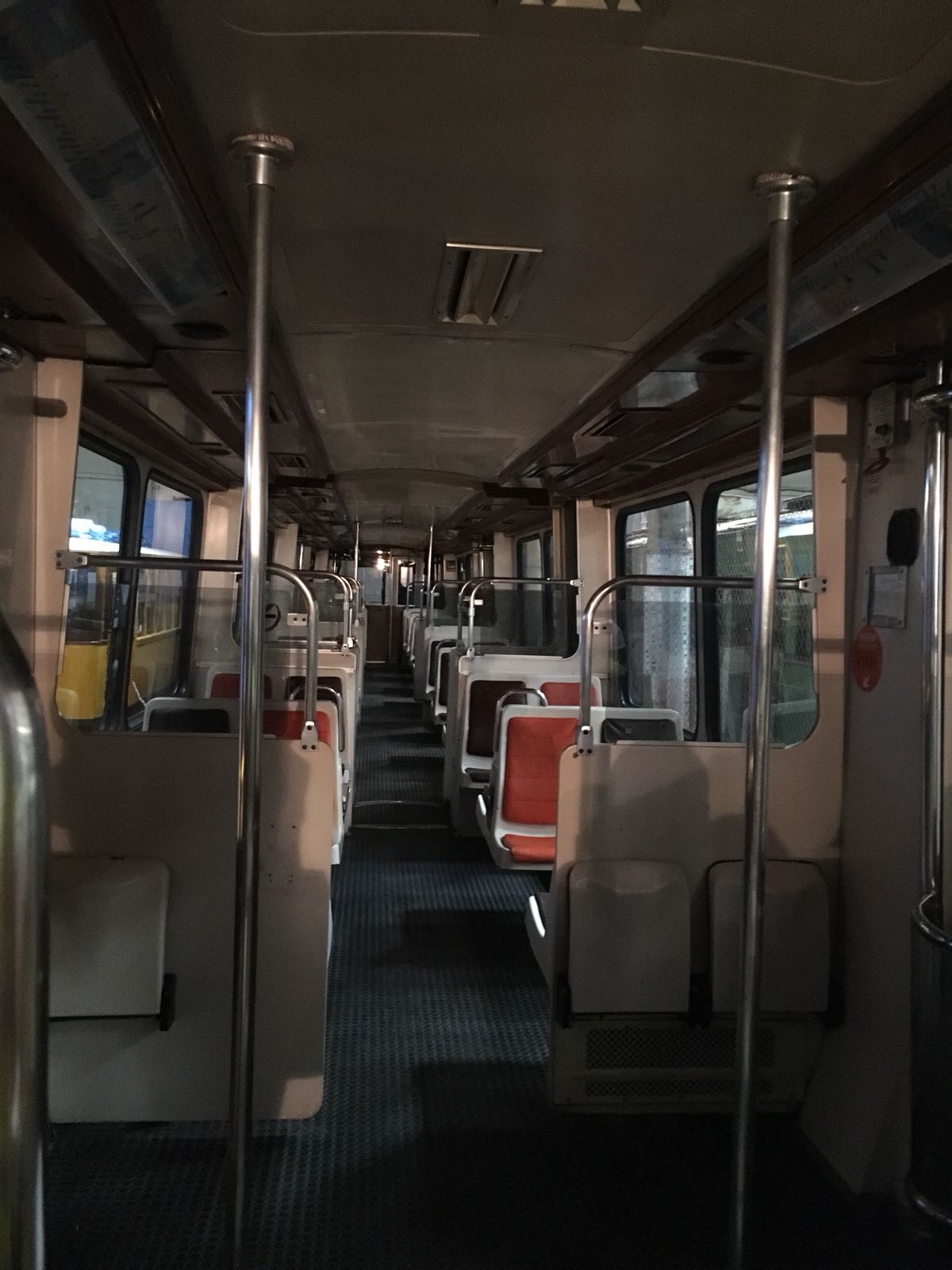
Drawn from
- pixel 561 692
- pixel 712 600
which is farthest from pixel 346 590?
pixel 712 600

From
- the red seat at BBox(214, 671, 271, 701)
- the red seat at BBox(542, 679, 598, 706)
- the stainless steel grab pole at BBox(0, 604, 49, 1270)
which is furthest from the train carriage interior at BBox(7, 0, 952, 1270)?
the red seat at BBox(542, 679, 598, 706)

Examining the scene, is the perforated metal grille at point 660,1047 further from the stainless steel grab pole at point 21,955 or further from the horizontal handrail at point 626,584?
the stainless steel grab pole at point 21,955

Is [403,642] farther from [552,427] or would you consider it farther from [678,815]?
[678,815]

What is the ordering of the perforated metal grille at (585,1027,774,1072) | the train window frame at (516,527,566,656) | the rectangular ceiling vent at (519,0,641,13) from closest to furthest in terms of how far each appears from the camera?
the rectangular ceiling vent at (519,0,641,13)
the perforated metal grille at (585,1027,774,1072)
the train window frame at (516,527,566,656)

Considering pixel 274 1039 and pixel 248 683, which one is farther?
pixel 274 1039

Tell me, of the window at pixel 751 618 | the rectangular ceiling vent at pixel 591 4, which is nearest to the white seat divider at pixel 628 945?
the window at pixel 751 618

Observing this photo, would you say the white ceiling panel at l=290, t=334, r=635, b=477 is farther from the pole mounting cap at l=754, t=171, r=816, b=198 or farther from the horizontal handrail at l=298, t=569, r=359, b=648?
the pole mounting cap at l=754, t=171, r=816, b=198

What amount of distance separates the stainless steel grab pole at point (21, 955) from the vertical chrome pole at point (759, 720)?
1.23m

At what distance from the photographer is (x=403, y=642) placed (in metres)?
16.5

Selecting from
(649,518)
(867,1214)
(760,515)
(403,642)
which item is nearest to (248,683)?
(760,515)

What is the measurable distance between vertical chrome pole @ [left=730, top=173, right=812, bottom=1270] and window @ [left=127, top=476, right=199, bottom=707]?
2.80 metres

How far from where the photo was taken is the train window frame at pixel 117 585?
111 inches

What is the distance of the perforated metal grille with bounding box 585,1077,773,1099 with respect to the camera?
2.74 metres

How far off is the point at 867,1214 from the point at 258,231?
2.69m
